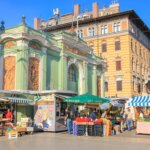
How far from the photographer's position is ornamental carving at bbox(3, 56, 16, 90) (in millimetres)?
24516

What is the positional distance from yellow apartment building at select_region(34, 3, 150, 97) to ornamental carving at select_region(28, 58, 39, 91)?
67.4ft

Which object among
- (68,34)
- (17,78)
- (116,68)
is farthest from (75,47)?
(116,68)

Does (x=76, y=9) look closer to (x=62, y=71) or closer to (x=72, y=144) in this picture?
(x=62, y=71)

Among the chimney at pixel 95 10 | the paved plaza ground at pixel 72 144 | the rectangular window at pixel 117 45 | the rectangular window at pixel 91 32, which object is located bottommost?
the paved plaza ground at pixel 72 144

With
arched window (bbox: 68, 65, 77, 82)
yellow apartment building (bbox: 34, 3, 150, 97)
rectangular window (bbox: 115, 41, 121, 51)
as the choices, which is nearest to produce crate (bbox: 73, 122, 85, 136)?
arched window (bbox: 68, 65, 77, 82)

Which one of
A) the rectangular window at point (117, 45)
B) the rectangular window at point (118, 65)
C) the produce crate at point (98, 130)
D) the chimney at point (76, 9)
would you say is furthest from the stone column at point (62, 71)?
the chimney at point (76, 9)

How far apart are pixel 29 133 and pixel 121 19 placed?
32050mm

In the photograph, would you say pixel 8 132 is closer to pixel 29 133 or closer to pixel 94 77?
pixel 29 133

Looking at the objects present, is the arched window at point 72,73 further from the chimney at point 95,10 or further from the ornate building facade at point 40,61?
the chimney at point 95,10

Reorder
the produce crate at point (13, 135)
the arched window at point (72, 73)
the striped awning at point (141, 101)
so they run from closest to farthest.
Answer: the produce crate at point (13, 135), the striped awning at point (141, 101), the arched window at point (72, 73)

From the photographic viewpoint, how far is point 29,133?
20.4 metres

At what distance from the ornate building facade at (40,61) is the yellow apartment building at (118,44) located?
46.4ft

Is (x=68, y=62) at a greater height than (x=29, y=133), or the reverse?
(x=68, y=62)

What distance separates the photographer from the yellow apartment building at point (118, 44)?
4738cm
